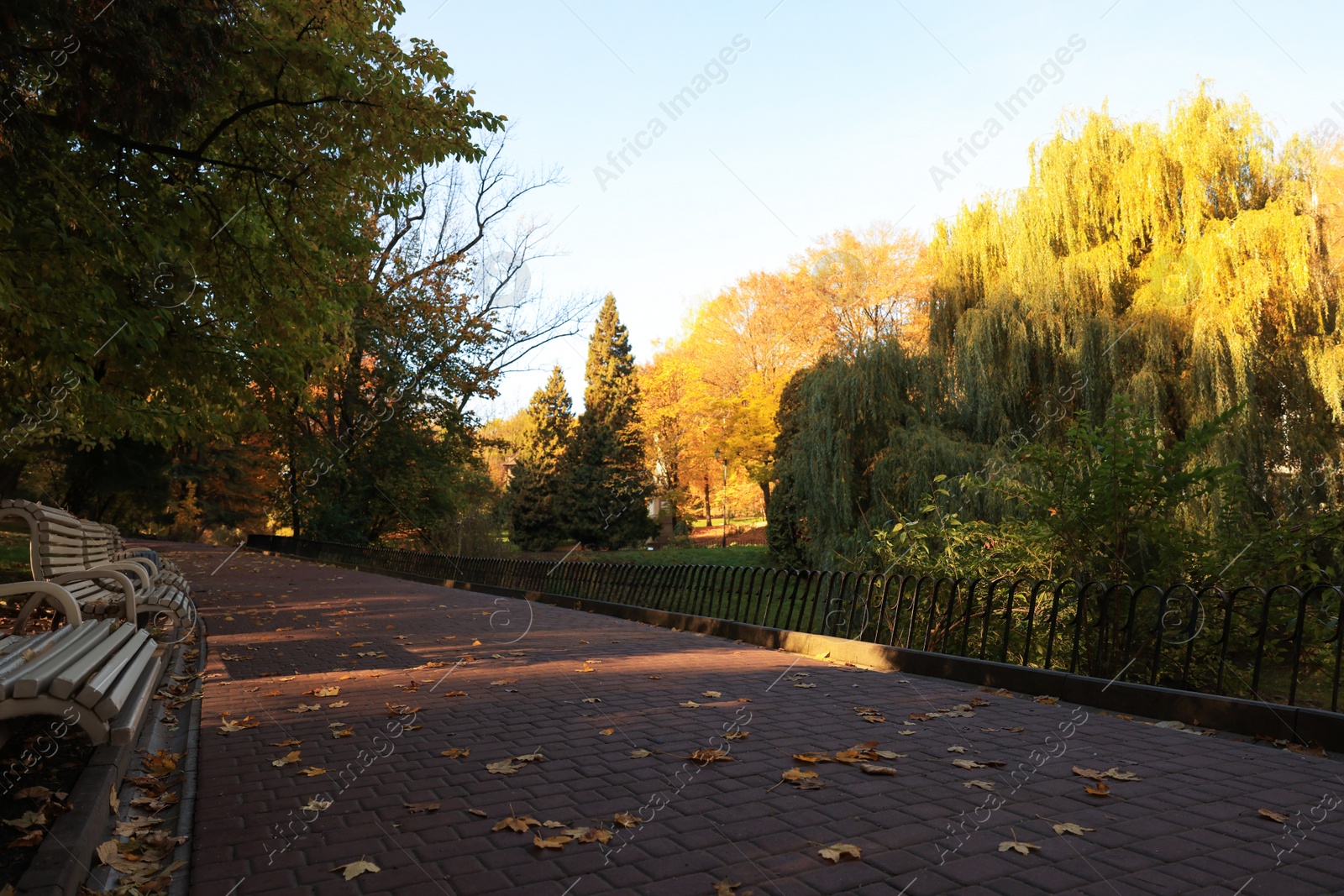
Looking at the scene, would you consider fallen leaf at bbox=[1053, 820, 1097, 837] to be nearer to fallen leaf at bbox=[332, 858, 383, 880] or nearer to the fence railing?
fallen leaf at bbox=[332, 858, 383, 880]

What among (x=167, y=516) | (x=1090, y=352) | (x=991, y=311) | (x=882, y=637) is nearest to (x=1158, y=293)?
(x=1090, y=352)

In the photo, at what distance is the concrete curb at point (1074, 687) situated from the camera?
5.28 meters

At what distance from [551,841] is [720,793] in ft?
3.17

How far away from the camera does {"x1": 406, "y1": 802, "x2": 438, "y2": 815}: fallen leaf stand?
4.04m

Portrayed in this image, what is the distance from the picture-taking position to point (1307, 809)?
4.00 m

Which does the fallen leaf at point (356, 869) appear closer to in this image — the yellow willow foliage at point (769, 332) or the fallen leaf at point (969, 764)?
the fallen leaf at point (969, 764)

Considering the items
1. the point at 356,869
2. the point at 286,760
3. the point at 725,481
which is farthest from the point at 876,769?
the point at 725,481

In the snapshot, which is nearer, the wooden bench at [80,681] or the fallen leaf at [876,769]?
the wooden bench at [80,681]

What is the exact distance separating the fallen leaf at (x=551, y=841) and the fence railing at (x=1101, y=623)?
14.3ft

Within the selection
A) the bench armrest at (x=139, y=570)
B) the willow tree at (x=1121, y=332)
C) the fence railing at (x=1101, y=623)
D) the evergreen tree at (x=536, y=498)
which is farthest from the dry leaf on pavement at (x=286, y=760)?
the evergreen tree at (x=536, y=498)

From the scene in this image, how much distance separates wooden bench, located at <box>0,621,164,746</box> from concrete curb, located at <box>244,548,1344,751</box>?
18.3 ft

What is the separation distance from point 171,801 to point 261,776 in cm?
48

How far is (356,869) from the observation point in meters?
3.36

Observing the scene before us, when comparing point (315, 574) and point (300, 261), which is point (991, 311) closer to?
point (300, 261)
